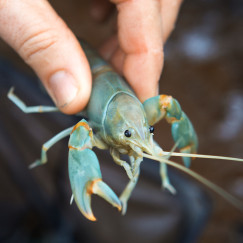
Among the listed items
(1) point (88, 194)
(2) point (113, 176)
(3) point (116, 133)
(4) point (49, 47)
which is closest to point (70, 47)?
(4) point (49, 47)

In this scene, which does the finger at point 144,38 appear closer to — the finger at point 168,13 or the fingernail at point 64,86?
the finger at point 168,13

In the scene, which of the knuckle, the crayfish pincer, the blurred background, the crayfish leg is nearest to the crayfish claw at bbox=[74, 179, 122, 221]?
the crayfish pincer

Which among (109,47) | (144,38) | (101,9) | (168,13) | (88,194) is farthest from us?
(101,9)

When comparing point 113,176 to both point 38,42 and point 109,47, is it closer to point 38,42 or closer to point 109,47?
point 109,47

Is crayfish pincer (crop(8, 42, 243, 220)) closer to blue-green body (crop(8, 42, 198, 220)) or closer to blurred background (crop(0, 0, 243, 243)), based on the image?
blue-green body (crop(8, 42, 198, 220))

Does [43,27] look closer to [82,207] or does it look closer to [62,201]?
[82,207]

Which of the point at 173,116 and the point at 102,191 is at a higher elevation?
the point at 102,191
